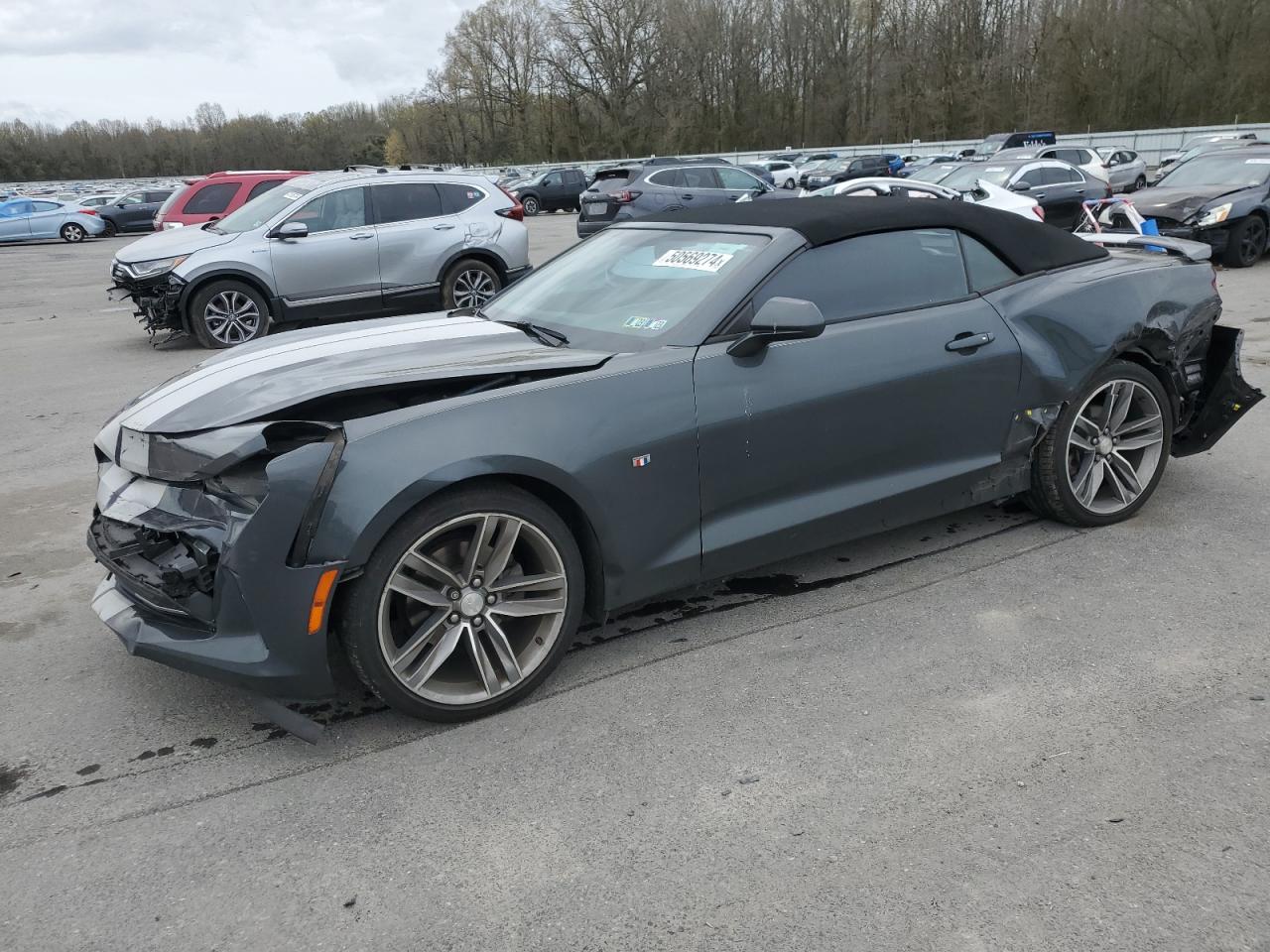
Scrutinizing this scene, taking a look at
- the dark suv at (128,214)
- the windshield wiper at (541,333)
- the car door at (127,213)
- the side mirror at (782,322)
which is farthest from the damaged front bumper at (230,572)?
the car door at (127,213)

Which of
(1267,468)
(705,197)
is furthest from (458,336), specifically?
(705,197)

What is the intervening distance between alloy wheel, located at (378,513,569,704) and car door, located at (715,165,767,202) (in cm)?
1851

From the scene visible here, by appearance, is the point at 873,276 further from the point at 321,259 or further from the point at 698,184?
the point at 698,184

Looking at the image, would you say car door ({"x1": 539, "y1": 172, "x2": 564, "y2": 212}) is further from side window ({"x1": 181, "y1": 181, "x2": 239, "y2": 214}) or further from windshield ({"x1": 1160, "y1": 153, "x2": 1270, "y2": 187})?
windshield ({"x1": 1160, "y1": 153, "x2": 1270, "y2": 187})

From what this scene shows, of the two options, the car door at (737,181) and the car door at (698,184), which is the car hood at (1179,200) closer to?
the car door at (737,181)

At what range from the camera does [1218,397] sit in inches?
193

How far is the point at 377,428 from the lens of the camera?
293 centimetres

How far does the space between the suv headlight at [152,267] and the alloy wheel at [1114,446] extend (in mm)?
9255

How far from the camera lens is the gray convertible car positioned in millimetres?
2906

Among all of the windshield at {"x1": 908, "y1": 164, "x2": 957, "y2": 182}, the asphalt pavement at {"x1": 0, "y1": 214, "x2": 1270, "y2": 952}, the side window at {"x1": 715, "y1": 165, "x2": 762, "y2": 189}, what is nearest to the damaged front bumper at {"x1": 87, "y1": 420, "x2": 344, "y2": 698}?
the asphalt pavement at {"x1": 0, "y1": 214, "x2": 1270, "y2": 952}

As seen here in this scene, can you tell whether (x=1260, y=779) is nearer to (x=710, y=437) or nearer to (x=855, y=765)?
(x=855, y=765)

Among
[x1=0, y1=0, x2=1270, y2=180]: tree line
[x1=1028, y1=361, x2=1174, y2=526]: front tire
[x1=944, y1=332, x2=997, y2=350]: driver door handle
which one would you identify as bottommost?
[x1=1028, y1=361, x2=1174, y2=526]: front tire

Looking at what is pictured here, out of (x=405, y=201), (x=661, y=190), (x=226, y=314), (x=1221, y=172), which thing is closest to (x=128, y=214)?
(x=661, y=190)

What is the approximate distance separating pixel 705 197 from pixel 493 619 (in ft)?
60.3
